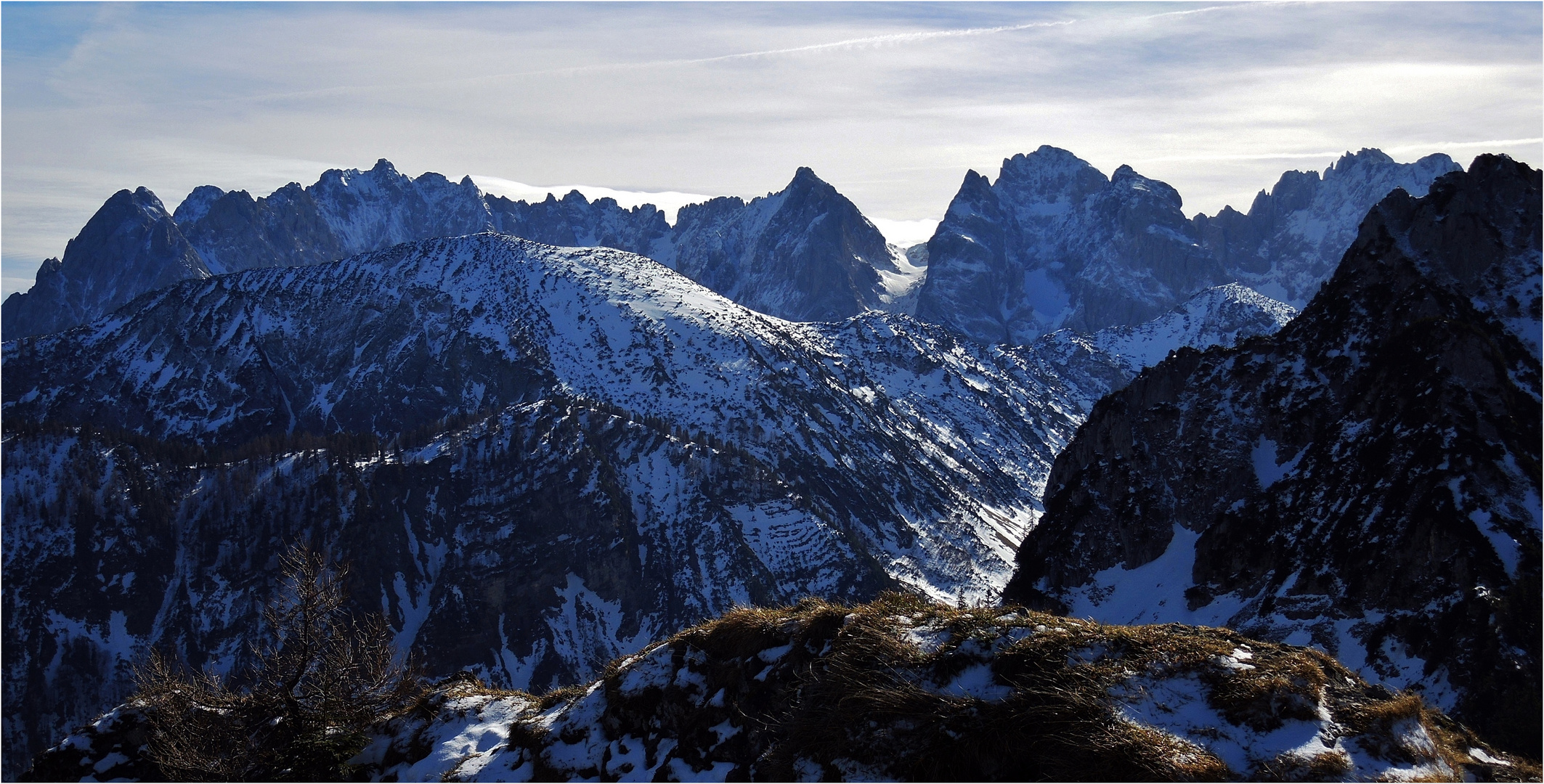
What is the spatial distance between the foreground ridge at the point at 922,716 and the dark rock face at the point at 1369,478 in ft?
147

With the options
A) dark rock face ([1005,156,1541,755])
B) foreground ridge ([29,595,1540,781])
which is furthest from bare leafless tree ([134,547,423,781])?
dark rock face ([1005,156,1541,755])

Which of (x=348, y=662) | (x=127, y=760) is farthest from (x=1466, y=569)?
(x=127, y=760)

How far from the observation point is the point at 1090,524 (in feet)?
343

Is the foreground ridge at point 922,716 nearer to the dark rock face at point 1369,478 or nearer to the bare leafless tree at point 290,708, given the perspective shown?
the bare leafless tree at point 290,708

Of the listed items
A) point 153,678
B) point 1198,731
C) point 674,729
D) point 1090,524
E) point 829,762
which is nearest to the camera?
point 1198,731

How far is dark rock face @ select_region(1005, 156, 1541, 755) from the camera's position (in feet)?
220

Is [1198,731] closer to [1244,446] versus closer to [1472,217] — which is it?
[1244,446]

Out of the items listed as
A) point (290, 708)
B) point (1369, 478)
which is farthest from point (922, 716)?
point (1369, 478)

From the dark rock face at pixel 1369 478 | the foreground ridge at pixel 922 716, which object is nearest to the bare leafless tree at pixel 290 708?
the foreground ridge at pixel 922 716

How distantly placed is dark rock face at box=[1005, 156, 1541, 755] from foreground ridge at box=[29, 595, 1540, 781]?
147 ft

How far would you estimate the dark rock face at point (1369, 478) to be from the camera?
67.1 metres

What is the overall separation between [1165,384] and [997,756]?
98.2 meters

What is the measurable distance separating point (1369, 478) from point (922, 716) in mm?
75974

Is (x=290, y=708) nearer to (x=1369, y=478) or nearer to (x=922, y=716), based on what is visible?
(x=922, y=716)
